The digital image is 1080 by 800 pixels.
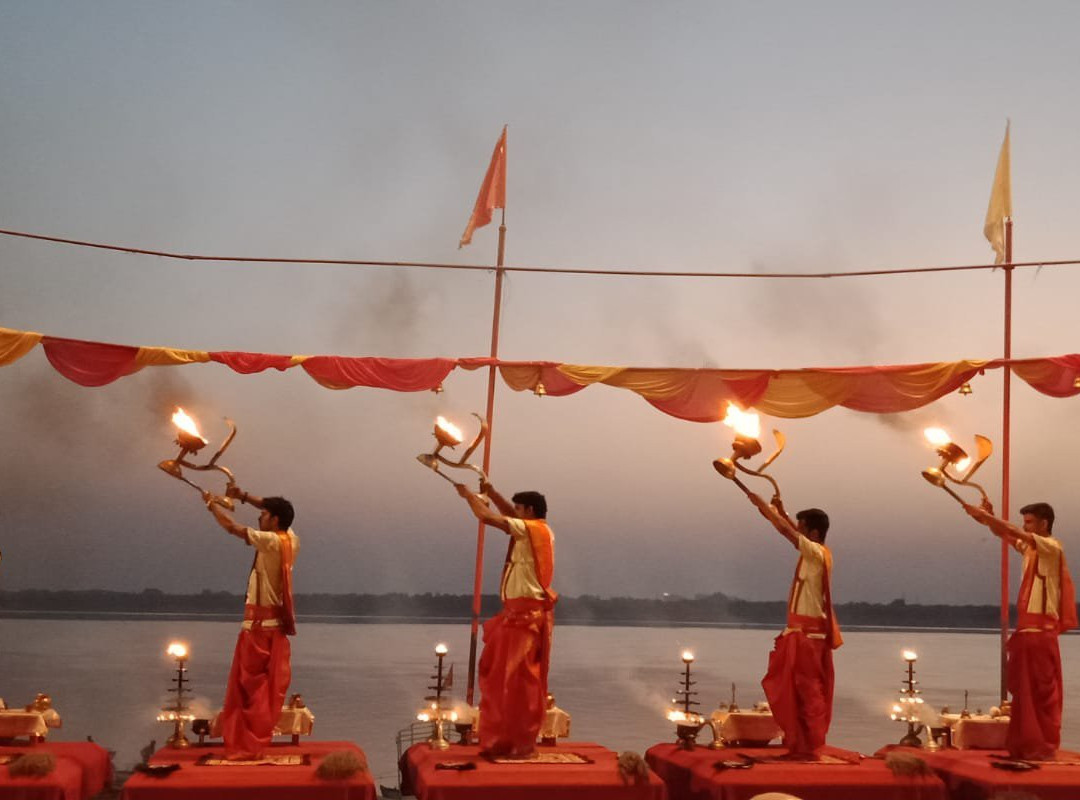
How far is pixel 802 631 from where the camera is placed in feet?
28.8

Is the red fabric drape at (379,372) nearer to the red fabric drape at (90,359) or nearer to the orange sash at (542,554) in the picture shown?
the red fabric drape at (90,359)

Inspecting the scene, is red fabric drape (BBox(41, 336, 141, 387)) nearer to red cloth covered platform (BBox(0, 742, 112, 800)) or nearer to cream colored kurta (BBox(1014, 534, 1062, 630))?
red cloth covered platform (BBox(0, 742, 112, 800))

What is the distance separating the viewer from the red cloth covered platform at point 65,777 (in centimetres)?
702

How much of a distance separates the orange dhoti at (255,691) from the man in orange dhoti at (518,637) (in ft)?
4.80

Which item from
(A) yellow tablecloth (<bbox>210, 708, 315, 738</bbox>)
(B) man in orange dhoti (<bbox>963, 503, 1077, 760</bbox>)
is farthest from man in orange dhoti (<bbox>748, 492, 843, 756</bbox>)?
(A) yellow tablecloth (<bbox>210, 708, 315, 738</bbox>)

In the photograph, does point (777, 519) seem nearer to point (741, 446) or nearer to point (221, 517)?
point (741, 446)

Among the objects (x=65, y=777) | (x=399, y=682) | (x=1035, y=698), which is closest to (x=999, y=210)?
(x=1035, y=698)

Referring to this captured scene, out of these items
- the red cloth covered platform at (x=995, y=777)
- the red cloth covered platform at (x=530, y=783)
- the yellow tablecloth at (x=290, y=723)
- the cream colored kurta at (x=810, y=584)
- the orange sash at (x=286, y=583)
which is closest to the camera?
the red cloth covered platform at (x=530, y=783)

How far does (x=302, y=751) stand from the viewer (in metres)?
8.24

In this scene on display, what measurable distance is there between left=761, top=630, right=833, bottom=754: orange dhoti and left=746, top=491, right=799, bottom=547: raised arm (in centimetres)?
73

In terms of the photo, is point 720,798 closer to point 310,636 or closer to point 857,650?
point 857,650

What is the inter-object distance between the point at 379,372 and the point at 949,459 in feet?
Answer: 15.7

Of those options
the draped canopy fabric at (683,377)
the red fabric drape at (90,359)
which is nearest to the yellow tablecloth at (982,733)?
the draped canopy fabric at (683,377)

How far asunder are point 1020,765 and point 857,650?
30.3 metres
